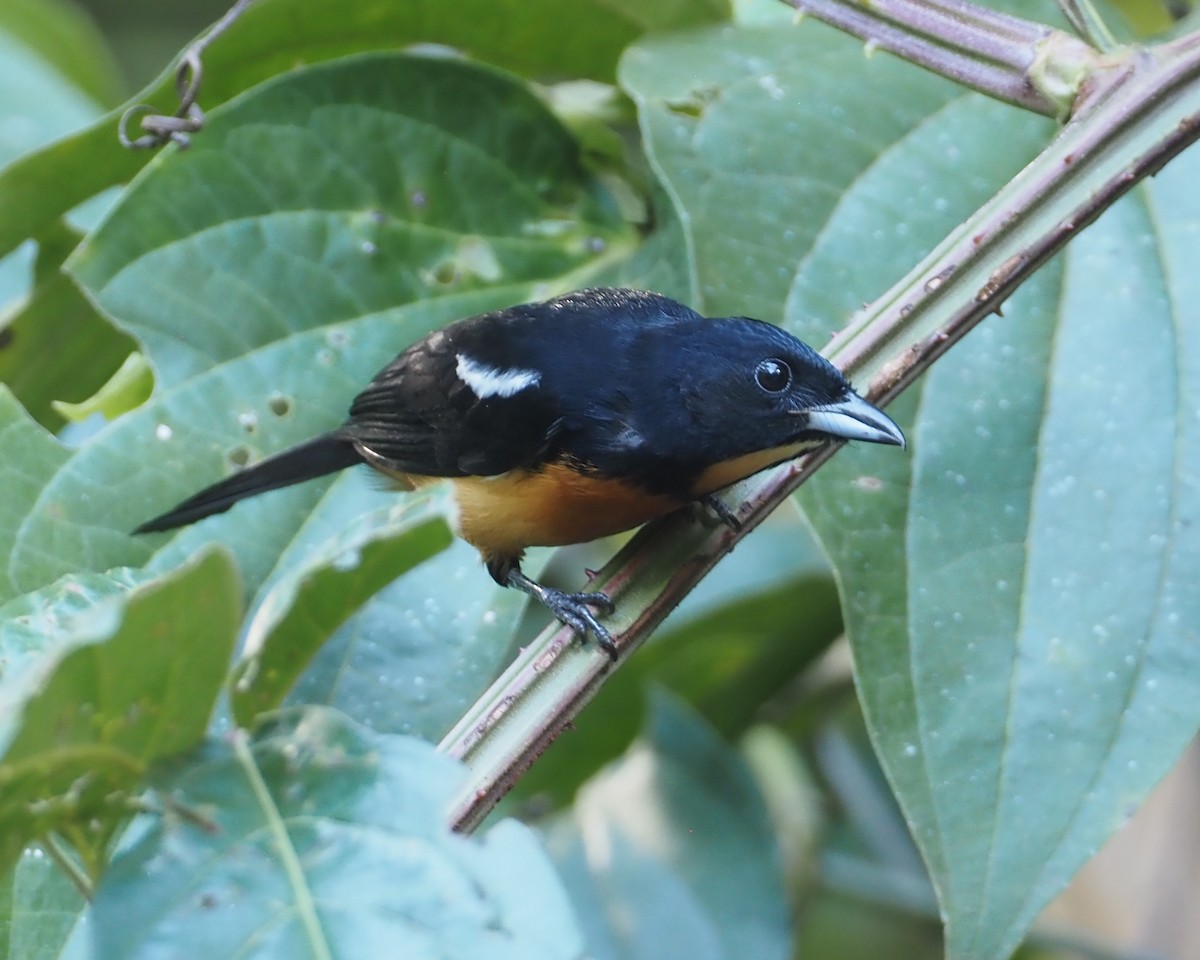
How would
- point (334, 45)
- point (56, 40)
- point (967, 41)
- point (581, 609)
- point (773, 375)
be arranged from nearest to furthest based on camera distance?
point (581, 609)
point (967, 41)
point (773, 375)
point (334, 45)
point (56, 40)

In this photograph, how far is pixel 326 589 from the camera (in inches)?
48.7

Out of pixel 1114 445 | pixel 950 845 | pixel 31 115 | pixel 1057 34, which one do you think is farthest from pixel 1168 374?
pixel 31 115

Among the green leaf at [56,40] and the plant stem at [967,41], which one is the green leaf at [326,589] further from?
the green leaf at [56,40]

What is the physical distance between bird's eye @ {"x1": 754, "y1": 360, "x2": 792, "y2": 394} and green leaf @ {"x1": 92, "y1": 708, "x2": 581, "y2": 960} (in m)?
1.17

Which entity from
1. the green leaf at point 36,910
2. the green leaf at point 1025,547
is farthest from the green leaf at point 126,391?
the green leaf at point 1025,547

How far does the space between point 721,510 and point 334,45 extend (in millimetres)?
1368

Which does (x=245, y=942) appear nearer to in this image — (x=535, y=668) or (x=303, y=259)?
(x=535, y=668)

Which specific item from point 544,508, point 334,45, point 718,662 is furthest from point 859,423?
point 334,45

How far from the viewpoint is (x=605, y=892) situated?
2736mm

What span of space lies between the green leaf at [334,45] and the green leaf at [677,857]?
1.40 meters

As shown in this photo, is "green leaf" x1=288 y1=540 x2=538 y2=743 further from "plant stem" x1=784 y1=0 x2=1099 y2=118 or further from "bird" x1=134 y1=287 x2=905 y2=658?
"plant stem" x1=784 y1=0 x2=1099 y2=118

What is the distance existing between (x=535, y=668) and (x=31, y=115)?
2707 mm

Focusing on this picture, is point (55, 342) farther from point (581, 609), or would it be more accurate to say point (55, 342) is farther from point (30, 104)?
point (581, 609)

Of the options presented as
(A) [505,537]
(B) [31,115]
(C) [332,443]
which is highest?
(B) [31,115]
